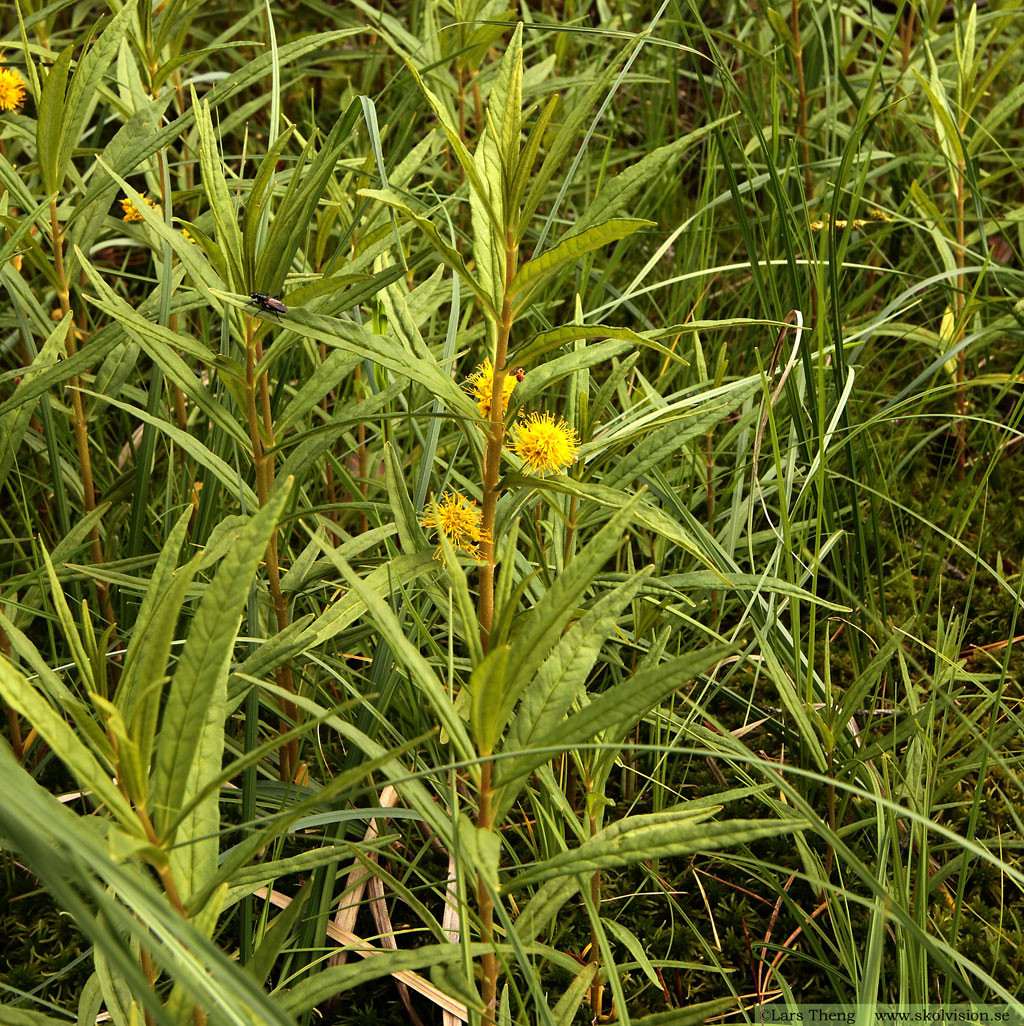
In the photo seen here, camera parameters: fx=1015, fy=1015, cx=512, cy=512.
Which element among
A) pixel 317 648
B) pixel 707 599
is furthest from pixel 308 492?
pixel 707 599

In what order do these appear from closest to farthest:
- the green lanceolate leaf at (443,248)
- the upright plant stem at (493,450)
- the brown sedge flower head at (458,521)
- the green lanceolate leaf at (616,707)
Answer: the green lanceolate leaf at (616,707), the green lanceolate leaf at (443,248), the upright plant stem at (493,450), the brown sedge flower head at (458,521)

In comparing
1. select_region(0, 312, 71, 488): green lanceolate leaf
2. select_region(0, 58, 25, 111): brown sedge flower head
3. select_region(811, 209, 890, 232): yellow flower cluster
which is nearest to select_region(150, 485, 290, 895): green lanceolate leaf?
select_region(0, 312, 71, 488): green lanceolate leaf

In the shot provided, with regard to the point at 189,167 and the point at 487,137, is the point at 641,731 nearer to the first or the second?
the point at 487,137

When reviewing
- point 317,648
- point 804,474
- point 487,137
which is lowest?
point 804,474

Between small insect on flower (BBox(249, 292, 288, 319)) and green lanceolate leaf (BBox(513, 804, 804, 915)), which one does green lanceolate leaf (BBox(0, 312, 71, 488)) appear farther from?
green lanceolate leaf (BBox(513, 804, 804, 915))

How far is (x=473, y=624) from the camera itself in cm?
92

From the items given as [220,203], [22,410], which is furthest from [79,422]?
[220,203]

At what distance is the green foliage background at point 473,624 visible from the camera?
87cm

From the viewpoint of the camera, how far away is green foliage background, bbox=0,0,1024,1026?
0.87 metres

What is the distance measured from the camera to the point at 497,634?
0.95 meters

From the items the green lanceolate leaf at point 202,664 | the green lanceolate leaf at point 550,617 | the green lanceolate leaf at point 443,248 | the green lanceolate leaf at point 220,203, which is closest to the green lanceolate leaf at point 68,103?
the green lanceolate leaf at point 220,203

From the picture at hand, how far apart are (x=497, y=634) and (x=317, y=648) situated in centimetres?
52

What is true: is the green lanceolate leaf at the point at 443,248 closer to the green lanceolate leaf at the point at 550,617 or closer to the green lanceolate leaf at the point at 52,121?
the green lanceolate leaf at the point at 550,617

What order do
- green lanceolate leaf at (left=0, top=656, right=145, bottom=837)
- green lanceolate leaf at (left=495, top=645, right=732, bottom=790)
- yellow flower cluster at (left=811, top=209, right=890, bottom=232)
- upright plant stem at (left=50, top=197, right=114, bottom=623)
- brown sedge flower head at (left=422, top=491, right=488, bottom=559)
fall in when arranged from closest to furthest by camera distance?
1. green lanceolate leaf at (left=0, top=656, right=145, bottom=837)
2. green lanceolate leaf at (left=495, top=645, right=732, bottom=790)
3. brown sedge flower head at (left=422, top=491, right=488, bottom=559)
4. upright plant stem at (left=50, top=197, right=114, bottom=623)
5. yellow flower cluster at (left=811, top=209, right=890, bottom=232)
